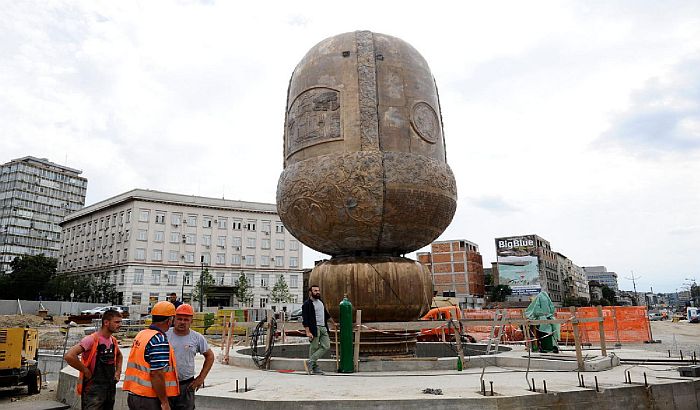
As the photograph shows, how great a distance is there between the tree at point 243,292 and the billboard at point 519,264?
126ft

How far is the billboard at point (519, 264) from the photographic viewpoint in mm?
73375

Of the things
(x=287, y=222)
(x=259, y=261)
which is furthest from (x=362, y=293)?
(x=259, y=261)

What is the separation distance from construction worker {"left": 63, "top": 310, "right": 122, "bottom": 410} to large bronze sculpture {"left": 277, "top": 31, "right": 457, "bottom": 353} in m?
5.18

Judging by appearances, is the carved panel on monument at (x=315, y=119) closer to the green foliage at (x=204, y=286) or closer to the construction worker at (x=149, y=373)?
the construction worker at (x=149, y=373)

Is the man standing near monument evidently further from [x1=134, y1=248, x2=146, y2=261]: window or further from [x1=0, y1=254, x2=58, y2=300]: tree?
[x1=0, y1=254, x2=58, y2=300]: tree

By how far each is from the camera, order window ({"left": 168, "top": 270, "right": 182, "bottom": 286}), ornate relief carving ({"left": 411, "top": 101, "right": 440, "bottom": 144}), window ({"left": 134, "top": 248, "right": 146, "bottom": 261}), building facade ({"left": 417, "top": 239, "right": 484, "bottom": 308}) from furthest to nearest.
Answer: building facade ({"left": 417, "top": 239, "right": 484, "bottom": 308}) → window ({"left": 168, "top": 270, "right": 182, "bottom": 286}) → window ({"left": 134, "top": 248, "right": 146, "bottom": 261}) → ornate relief carving ({"left": 411, "top": 101, "right": 440, "bottom": 144})

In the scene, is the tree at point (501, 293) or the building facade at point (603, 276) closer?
the tree at point (501, 293)

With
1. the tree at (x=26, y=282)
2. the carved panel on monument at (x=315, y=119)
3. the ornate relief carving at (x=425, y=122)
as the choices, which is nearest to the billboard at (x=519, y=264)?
the tree at (x=26, y=282)

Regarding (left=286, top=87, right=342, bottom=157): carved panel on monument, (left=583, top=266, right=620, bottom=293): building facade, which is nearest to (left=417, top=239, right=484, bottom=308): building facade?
(left=286, top=87, right=342, bottom=157): carved panel on monument

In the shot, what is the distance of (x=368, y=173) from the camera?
9.57 metres

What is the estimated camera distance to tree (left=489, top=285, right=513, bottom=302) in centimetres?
7369

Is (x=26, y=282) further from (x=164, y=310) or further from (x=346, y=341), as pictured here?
(x=164, y=310)

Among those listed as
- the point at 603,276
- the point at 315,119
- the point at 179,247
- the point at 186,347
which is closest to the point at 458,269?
the point at 179,247

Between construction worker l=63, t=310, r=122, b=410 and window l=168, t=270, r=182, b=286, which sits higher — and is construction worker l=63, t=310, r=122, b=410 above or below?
below
